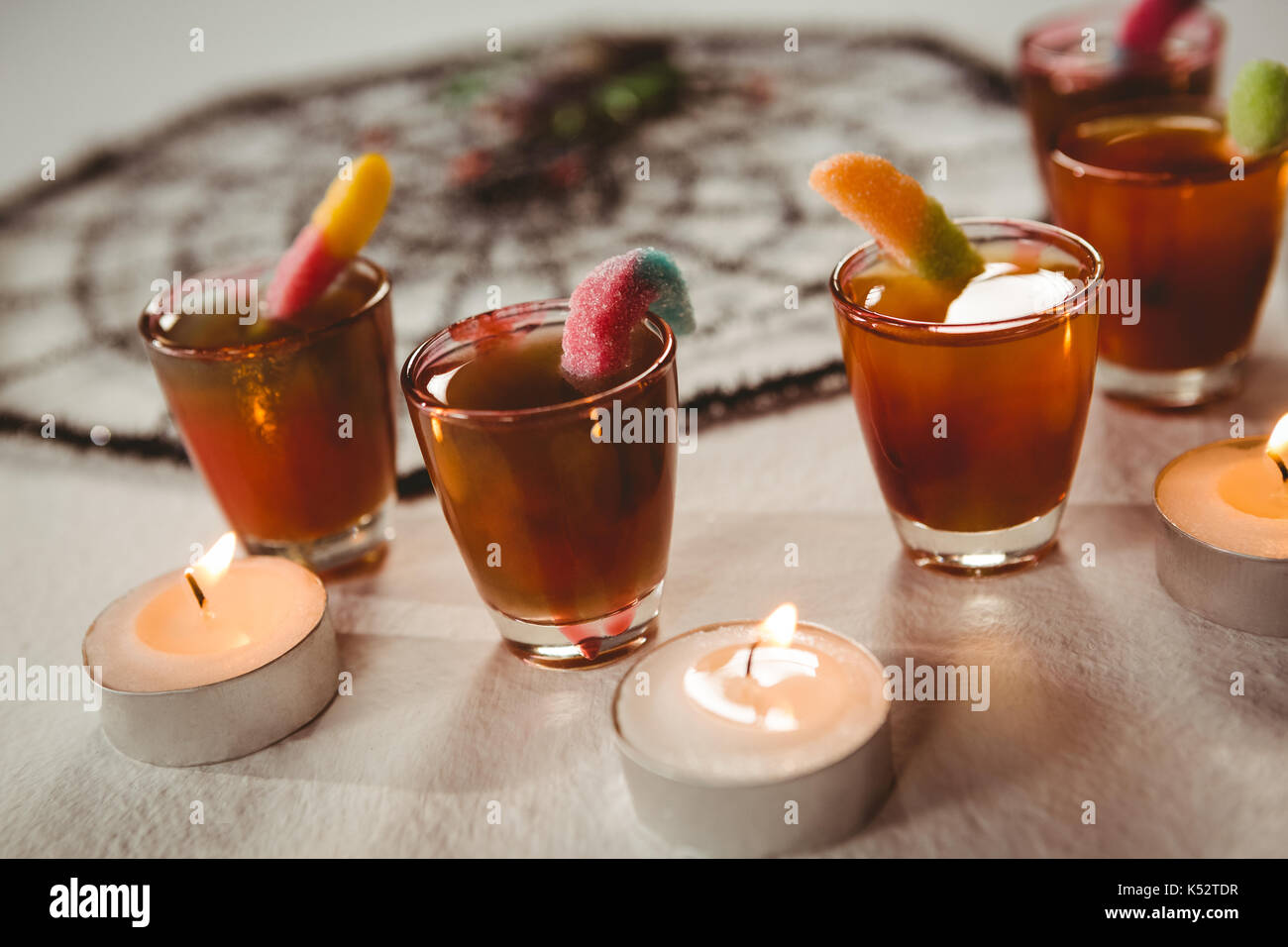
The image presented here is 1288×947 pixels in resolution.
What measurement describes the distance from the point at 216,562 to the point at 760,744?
345mm

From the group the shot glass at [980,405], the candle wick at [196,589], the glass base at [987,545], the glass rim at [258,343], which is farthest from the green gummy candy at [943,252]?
the candle wick at [196,589]

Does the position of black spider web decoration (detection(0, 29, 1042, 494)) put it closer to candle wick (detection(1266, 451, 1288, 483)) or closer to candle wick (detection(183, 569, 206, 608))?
candle wick (detection(183, 569, 206, 608))

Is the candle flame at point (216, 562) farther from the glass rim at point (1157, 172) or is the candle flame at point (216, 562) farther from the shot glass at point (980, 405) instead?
the glass rim at point (1157, 172)

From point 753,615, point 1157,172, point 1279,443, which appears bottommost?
point 753,615

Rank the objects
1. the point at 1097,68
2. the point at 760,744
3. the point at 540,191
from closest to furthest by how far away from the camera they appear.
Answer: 1. the point at 760,744
2. the point at 1097,68
3. the point at 540,191

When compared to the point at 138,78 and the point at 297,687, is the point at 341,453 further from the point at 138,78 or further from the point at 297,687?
the point at 138,78

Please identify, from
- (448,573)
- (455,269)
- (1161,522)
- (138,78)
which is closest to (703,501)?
(448,573)

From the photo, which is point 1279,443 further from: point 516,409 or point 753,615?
point 516,409

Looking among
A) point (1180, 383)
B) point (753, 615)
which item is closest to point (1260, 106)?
point (1180, 383)

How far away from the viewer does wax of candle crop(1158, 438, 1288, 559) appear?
0.68 m

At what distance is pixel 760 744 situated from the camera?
585mm

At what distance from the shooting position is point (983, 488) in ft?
2.41

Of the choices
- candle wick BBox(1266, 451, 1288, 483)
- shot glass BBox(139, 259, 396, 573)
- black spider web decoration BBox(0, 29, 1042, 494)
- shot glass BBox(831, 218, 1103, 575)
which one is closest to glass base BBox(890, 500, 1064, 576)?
shot glass BBox(831, 218, 1103, 575)

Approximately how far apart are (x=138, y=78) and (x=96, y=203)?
592 millimetres
